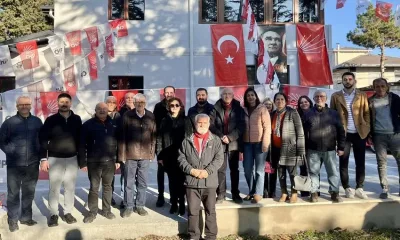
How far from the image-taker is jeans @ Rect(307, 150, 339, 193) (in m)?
5.71

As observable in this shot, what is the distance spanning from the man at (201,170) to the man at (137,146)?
33.1 inches

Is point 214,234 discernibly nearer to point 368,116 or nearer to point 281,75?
point 368,116

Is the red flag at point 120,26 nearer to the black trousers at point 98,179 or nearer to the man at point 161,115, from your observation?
the man at point 161,115

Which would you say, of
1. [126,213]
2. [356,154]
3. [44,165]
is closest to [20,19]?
[44,165]

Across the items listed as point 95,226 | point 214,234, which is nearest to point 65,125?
point 95,226

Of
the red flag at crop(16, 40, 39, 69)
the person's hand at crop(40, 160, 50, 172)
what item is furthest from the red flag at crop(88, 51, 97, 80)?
the person's hand at crop(40, 160, 50, 172)

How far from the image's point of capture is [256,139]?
5672mm

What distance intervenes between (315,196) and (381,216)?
1.06 meters

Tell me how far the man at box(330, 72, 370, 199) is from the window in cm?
830

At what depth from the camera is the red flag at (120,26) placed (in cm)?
1171

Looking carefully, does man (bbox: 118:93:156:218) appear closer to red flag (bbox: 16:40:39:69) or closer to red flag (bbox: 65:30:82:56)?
red flag (bbox: 65:30:82:56)

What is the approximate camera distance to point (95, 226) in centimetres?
511

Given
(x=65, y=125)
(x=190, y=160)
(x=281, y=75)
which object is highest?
(x=281, y=75)

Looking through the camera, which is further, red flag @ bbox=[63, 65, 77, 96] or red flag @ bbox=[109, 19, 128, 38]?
red flag @ bbox=[109, 19, 128, 38]
